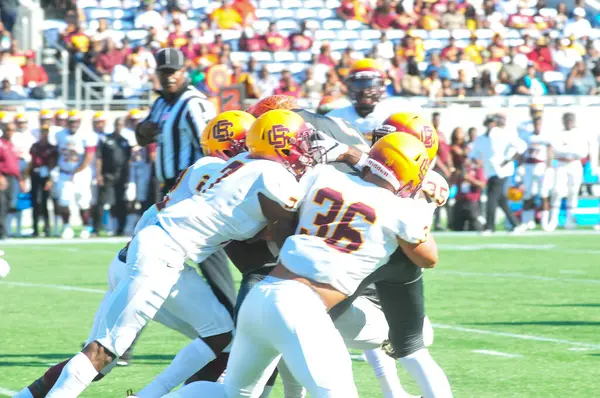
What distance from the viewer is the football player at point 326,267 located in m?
4.34

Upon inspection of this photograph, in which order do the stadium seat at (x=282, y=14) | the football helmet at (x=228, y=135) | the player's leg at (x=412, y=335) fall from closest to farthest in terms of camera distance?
the player's leg at (x=412, y=335) → the football helmet at (x=228, y=135) → the stadium seat at (x=282, y=14)

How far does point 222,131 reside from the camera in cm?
582

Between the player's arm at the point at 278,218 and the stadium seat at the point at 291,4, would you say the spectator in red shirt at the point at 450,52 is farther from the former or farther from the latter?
the player's arm at the point at 278,218

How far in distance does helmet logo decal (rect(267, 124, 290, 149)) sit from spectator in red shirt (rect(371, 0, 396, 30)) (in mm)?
19287

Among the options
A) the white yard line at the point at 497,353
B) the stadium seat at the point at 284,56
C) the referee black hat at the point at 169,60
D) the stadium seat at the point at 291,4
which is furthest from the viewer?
the stadium seat at the point at 291,4

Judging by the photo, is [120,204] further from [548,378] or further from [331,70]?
[548,378]

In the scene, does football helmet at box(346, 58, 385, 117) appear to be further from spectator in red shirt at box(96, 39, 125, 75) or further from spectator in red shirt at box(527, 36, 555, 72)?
spectator in red shirt at box(527, 36, 555, 72)

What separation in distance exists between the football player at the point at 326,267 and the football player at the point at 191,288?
89cm

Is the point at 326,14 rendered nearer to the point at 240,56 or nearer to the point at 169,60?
the point at 240,56

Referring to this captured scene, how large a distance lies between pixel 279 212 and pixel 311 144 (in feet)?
1.20

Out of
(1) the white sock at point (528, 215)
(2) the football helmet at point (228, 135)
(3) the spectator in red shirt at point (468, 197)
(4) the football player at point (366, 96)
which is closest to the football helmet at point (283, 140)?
(2) the football helmet at point (228, 135)

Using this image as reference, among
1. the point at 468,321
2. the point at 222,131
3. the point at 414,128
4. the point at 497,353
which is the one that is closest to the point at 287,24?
the point at 468,321

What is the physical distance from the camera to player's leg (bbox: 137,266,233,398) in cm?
546

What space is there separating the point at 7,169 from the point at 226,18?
25.9 feet
